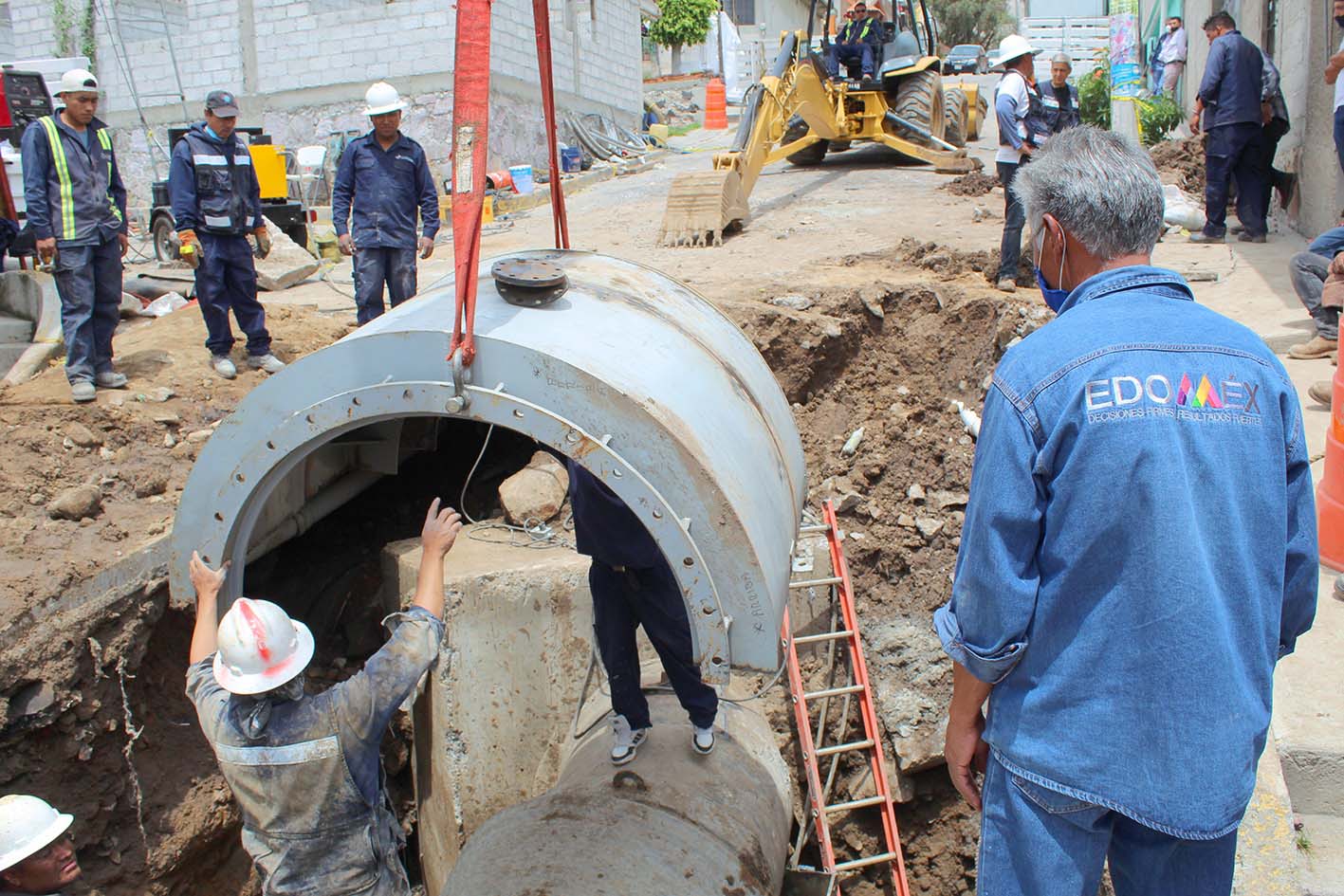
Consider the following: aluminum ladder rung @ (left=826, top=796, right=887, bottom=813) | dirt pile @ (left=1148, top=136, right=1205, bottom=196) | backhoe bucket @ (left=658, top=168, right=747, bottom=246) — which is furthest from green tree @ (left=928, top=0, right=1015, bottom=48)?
aluminum ladder rung @ (left=826, top=796, right=887, bottom=813)

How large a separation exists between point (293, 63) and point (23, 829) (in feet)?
54.3

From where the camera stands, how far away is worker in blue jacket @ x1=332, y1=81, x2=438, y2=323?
229 inches

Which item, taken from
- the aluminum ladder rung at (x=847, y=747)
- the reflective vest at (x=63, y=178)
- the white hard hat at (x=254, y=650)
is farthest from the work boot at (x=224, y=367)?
the aluminum ladder rung at (x=847, y=747)

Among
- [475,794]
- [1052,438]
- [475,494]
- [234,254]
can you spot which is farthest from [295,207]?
[1052,438]

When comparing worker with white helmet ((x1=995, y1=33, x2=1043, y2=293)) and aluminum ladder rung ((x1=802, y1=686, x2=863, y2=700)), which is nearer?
aluminum ladder rung ((x1=802, y1=686, x2=863, y2=700))

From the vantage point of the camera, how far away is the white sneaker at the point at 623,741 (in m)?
3.42

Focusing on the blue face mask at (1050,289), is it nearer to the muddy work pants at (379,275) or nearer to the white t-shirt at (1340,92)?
the muddy work pants at (379,275)

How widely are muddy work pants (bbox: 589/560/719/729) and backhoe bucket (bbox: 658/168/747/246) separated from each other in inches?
251

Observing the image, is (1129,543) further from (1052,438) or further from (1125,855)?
(1125,855)

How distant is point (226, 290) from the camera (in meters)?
5.83

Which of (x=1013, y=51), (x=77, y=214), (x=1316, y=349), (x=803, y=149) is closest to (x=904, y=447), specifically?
(x=1316, y=349)

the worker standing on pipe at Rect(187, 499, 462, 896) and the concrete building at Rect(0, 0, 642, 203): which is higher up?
the concrete building at Rect(0, 0, 642, 203)

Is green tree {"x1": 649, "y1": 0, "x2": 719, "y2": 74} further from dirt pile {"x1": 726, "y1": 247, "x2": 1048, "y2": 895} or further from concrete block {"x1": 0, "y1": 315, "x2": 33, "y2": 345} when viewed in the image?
concrete block {"x1": 0, "y1": 315, "x2": 33, "y2": 345}

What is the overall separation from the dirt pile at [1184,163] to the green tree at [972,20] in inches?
1116
